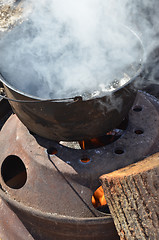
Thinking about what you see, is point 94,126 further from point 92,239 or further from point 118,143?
point 92,239

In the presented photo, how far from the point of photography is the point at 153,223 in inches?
68.7

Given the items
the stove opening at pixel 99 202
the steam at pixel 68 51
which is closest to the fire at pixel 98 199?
the stove opening at pixel 99 202

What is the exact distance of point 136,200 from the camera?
6.03ft

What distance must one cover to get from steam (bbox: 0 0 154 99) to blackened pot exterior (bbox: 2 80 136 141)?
0.10 metres

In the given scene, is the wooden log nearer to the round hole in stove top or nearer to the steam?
the steam

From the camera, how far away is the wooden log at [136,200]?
5.78ft

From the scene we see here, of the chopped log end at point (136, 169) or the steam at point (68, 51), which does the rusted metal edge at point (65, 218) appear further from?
the steam at point (68, 51)

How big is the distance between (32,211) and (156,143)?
39.9 inches

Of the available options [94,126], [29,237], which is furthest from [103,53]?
[29,237]

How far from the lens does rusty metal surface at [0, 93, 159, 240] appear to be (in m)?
2.18

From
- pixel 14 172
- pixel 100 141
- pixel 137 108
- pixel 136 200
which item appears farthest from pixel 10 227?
pixel 137 108

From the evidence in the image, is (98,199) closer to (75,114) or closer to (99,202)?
(99,202)

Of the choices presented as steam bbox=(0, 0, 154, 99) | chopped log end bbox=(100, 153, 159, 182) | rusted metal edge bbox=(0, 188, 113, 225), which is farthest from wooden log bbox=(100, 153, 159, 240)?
steam bbox=(0, 0, 154, 99)

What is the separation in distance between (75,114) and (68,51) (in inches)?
28.1
